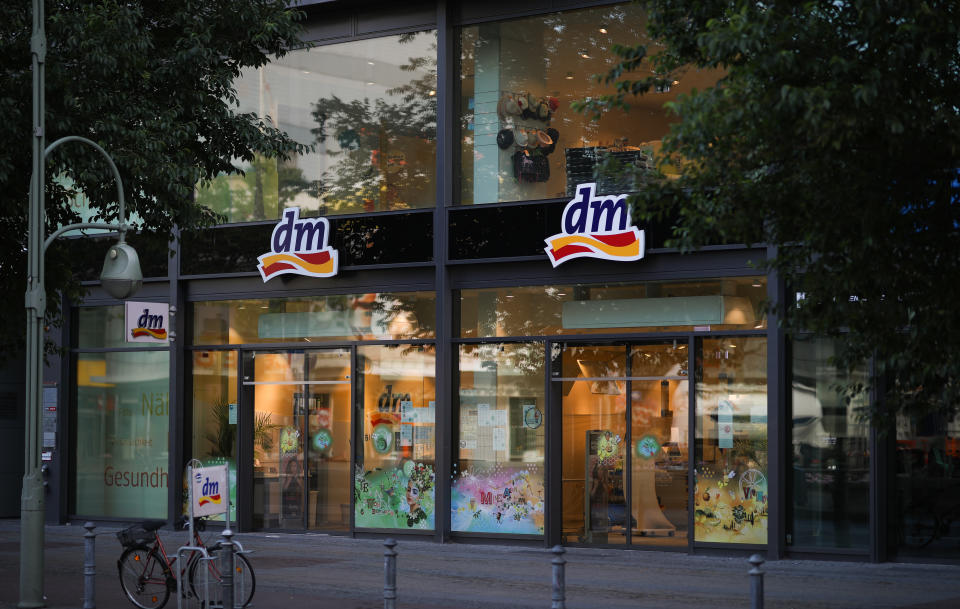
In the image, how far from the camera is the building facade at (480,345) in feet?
56.5

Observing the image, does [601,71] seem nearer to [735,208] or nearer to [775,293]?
[775,293]

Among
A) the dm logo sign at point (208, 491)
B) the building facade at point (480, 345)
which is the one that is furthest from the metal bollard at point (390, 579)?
the building facade at point (480, 345)

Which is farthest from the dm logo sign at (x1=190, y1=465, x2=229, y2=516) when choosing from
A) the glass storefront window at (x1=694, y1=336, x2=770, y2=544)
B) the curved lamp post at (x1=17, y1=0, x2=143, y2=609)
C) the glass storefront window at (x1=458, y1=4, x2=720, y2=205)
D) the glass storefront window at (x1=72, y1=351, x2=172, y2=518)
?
the glass storefront window at (x1=72, y1=351, x2=172, y2=518)

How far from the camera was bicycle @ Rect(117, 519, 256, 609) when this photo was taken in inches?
491

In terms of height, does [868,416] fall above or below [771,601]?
above

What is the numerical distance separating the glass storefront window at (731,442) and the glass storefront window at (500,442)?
248 cm

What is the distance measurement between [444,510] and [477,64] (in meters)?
7.02

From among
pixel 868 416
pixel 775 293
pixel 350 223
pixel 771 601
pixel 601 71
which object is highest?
pixel 601 71

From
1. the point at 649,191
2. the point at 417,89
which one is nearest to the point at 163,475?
the point at 417,89

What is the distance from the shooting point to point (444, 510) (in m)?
19.2

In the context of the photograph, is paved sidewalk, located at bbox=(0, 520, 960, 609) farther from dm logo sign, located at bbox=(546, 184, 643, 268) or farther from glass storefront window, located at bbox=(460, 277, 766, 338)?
dm logo sign, located at bbox=(546, 184, 643, 268)

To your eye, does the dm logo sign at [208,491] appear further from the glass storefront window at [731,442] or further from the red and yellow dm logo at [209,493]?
the glass storefront window at [731,442]

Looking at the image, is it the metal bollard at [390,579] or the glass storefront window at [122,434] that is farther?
the glass storefront window at [122,434]

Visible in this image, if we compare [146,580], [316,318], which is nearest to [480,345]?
[316,318]
